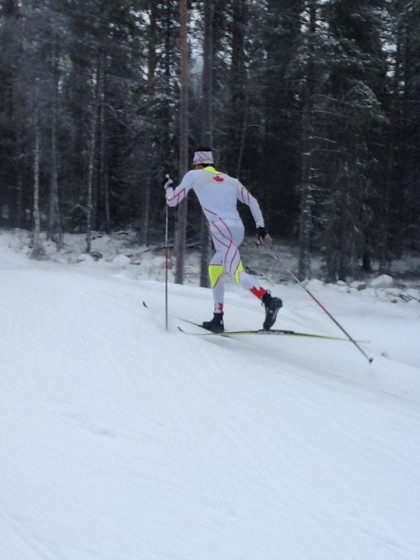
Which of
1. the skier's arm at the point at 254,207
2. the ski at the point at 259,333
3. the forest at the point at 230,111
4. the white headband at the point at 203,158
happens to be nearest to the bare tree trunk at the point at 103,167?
the forest at the point at 230,111

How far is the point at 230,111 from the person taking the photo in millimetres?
20406

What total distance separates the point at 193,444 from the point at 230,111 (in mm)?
18501

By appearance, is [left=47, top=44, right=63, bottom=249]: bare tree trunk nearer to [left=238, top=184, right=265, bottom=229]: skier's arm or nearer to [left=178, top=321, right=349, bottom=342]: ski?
[left=238, top=184, right=265, bottom=229]: skier's arm

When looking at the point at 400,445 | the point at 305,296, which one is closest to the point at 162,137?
the point at 305,296

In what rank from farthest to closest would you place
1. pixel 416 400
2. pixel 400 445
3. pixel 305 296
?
pixel 305 296 < pixel 416 400 < pixel 400 445

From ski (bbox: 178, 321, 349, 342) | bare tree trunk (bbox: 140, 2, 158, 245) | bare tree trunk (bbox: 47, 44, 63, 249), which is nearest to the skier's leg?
ski (bbox: 178, 321, 349, 342)

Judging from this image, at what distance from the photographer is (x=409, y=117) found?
77.2 feet

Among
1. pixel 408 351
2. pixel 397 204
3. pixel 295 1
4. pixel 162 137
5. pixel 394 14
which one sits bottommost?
pixel 408 351

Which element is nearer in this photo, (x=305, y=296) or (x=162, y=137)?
(x=305, y=296)

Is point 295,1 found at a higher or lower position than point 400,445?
higher

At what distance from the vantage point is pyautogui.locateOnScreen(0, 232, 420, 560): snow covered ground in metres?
2.52

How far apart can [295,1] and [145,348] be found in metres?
15.4

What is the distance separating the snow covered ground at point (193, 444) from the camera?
252 cm

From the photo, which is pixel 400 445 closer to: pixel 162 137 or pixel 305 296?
pixel 305 296
